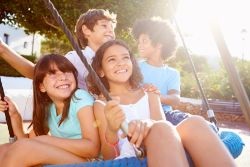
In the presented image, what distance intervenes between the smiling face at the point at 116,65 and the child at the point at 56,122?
146 millimetres

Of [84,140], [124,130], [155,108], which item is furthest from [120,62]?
[124,130]

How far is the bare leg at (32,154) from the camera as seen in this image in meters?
1.26

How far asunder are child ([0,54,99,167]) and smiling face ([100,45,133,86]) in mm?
146

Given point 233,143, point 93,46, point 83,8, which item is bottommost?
point 233,143

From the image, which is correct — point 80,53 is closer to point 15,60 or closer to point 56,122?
point 56,122

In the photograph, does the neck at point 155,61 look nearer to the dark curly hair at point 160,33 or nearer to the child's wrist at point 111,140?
the dark curly hair at point 160,33

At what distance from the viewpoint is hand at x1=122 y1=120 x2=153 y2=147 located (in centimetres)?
107

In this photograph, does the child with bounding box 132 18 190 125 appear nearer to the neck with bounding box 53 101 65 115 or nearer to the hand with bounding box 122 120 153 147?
the neck with bounding box 53 101 65 115

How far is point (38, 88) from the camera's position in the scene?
173 centimetres

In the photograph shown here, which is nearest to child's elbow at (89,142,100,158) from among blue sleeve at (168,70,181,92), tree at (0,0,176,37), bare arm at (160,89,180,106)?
bare arm at (160,89,180,106)

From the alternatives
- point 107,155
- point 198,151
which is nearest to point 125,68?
point 107,155

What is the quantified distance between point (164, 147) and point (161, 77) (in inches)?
49.6

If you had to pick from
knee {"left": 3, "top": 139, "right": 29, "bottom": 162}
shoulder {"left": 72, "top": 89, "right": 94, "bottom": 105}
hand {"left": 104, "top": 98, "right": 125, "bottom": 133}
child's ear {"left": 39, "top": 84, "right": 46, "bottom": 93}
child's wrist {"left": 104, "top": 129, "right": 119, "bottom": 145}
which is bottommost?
child's wrist {"left": 104, "top": 129, "right": 119, "bottom": 145}

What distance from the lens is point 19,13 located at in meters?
10.1
